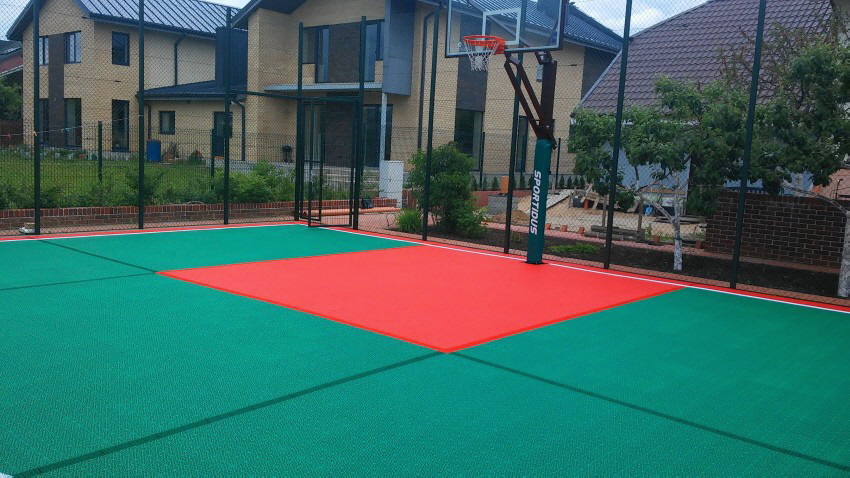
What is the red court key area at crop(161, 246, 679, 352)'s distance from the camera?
6.38 m

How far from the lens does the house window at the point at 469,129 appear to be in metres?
23.4

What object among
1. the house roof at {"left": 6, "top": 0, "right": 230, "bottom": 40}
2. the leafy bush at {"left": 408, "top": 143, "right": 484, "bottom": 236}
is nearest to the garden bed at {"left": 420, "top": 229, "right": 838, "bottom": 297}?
the leafy bush at {"left": 408, "top": 143, "right": 484, "bottom": 236}

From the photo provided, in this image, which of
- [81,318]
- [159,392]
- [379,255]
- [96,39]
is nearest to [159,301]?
[81,318]

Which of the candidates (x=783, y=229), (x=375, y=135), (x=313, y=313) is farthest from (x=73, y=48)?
(x=783, y=229)

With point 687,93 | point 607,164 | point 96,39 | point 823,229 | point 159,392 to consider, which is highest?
point 96,39

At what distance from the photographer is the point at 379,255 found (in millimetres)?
10297

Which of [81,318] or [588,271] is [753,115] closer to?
[588,271]

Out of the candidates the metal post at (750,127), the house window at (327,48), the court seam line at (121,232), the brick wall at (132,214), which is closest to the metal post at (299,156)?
the brick wall at (132,214)

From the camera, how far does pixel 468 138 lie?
935 inches

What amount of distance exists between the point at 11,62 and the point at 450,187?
146ft

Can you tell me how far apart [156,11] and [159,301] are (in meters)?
24.9

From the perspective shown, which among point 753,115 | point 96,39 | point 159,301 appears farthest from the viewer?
point 96,39

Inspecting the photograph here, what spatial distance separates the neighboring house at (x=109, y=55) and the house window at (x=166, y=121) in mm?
1187

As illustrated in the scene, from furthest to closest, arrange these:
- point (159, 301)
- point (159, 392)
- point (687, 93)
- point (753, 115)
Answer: point (687, 93) → point (753, 115) → point (159, 301) → point (159, 392)
